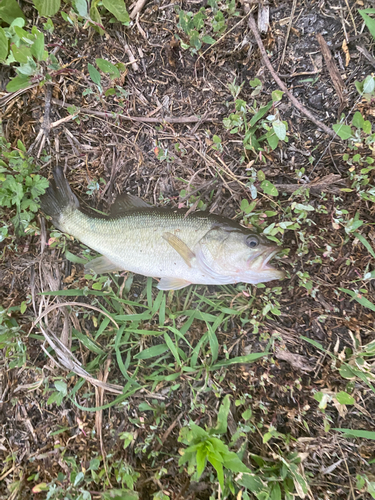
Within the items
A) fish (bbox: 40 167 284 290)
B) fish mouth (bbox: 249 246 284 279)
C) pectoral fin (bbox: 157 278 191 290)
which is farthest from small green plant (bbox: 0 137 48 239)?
fish mouth (bbox: 249 246 284 279)

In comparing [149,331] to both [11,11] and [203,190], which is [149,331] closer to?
[203,190]

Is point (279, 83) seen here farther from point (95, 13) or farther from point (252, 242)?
point (95, 13)

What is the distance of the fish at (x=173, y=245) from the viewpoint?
2537mm

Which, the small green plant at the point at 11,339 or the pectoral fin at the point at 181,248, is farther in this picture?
the small green plant at the point at 11,339

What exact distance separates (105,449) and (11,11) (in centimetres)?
468

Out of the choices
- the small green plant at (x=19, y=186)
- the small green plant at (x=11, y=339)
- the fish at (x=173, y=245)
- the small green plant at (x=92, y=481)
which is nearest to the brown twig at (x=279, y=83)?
the fish at (x=173, y=245)

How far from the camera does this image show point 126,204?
113 inches

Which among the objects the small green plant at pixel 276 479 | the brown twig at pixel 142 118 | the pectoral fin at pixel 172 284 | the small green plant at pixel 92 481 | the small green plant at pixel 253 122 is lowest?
the small green plant at pixel 92 481

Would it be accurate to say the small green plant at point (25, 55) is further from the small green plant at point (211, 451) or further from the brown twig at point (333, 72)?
the small green plant at point (211, 451)

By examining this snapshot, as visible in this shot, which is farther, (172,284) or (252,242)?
(172,284)

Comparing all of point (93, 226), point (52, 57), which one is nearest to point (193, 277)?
point (93, 226)

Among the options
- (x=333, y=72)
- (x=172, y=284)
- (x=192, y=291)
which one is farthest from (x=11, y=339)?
(x=333, y=72)

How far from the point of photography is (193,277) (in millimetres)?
2646

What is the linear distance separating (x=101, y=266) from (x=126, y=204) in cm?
70
